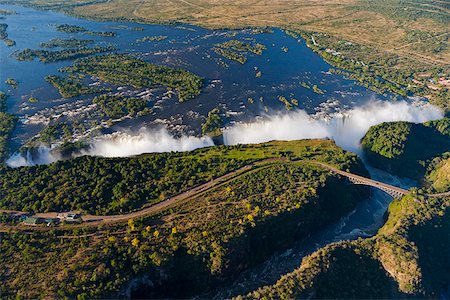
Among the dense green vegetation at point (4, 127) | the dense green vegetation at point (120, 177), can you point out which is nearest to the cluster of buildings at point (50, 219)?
the dense green vegetation at point (120, 177)

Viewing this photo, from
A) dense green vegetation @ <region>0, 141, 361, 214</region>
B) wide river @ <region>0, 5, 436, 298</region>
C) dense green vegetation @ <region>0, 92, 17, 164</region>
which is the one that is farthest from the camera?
dense green vegetation @ <region>0, 92, 17, 164</region>

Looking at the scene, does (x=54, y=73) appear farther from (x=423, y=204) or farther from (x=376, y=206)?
(x=423, y=204)

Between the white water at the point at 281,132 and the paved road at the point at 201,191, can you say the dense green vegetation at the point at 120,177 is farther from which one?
the white water at the point at 281,132

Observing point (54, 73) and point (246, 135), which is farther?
point (54, 73)

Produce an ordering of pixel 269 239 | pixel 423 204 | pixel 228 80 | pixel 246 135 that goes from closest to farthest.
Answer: pixel 269 239 → pixel 423 204 → pixel 246 135 → pixel 228 80

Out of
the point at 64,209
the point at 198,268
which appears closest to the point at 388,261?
the point at 198,268

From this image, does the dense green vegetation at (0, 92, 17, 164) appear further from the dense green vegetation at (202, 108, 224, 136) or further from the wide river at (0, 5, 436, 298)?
the dense green vegetation at (202, 108, 224, 136)

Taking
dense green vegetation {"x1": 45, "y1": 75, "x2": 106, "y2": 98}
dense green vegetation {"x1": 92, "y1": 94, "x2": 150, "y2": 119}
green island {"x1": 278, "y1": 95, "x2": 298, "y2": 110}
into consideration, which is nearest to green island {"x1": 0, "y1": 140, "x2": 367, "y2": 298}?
green island {"x1": 278, "y1": 95, "x2": 298, "y2": 110}
